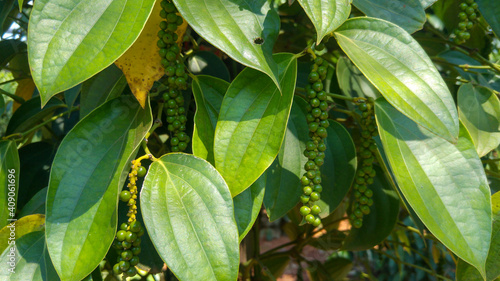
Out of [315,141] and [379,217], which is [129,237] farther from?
[379,217]

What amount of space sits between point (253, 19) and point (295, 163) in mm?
190

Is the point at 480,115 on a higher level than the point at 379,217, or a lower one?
higher

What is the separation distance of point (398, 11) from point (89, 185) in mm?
415

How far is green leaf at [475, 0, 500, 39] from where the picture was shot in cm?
63

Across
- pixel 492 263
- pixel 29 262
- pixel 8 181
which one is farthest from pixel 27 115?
pixel 492 263

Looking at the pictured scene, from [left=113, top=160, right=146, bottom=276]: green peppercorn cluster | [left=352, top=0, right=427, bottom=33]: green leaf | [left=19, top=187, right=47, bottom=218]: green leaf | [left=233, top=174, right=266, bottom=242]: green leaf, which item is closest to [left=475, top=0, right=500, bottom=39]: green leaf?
[left=352, top=0, right=427, bottom=33]: green leaf

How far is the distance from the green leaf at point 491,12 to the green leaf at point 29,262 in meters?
0.66

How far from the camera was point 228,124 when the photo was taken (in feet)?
1.47

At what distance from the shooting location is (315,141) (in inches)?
19.0

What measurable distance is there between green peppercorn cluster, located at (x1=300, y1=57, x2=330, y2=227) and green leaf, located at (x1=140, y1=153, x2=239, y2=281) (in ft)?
0.33

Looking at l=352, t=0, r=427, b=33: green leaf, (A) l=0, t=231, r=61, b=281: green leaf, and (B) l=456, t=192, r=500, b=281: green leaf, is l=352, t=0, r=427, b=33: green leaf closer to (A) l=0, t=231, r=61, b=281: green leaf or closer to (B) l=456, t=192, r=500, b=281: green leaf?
(B) l=456, t=192, r=500, b=281: green leaf

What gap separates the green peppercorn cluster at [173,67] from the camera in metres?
0.46

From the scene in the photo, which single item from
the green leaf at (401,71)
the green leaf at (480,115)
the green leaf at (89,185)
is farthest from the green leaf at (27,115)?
the green leaf at (480,115)

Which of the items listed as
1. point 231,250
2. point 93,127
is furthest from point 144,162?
point 231,250
